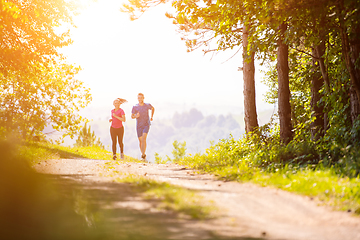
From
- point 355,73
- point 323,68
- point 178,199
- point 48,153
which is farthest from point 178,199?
point 48,153

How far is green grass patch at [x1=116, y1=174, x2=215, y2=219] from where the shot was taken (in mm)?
4391

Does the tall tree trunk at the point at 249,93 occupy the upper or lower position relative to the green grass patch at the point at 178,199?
upper

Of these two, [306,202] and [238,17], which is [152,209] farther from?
[238,17]

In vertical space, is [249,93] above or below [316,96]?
above

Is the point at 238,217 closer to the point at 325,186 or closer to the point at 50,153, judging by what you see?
the point at 325,186

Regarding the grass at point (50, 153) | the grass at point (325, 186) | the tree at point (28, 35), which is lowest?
the grass at point (325, 186)

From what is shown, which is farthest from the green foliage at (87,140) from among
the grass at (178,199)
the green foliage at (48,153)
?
the grass at (178,199)

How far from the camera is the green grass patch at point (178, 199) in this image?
4.39 m

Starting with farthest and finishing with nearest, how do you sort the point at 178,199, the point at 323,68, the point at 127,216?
the point at 323,68
the point at 178,199
the point at 127,216

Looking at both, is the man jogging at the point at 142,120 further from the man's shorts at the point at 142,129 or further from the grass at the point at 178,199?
the grass at the point at 178,199

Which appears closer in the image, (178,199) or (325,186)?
(178,199)

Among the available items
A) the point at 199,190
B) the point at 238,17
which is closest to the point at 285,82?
the point at 238,17

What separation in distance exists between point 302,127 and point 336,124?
10.3ft

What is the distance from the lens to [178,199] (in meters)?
4.89
